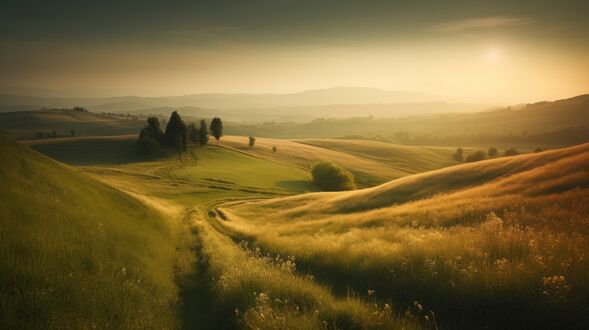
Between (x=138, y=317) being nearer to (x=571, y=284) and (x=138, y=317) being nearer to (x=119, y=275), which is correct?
(x=119, y=275)

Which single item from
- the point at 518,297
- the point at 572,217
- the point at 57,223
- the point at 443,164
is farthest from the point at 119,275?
the point at 443,164

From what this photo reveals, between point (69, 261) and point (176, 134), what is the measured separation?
114 metres

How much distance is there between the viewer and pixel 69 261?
8672 mm

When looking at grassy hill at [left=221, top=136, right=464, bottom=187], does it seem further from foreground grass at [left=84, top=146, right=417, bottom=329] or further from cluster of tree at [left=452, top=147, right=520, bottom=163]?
foreground grass at [left=84, top=146, right=417, bottom=329]

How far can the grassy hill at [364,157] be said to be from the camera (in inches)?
4919

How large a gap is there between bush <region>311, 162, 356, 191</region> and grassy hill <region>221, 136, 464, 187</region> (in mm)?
12232

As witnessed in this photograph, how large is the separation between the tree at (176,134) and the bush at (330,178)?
50970 millimetres

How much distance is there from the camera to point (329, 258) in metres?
12.2

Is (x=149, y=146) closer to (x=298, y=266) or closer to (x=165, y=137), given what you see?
(x=165, y=137)

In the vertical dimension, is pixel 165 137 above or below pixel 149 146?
above

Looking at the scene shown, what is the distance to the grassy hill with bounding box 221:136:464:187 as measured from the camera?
125 m


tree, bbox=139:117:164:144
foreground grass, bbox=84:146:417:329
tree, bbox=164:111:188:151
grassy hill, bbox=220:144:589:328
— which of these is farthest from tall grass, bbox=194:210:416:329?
tree, bbox=139:117:164:144

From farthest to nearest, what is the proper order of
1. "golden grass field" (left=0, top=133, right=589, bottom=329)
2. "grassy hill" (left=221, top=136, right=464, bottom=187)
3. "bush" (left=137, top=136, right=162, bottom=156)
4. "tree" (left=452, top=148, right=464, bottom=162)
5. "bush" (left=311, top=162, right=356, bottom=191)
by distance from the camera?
1. "tree" (left=452, top=148, right=464, bottom=162)
2. "grassy hill" (left=221, top=136, right=464, bottom=187)
3. "bush" (left=137, top=136, right=162, bottom=156)
4. "bush" (left=311, top=162, right=356, bottom=191)
5. "golden grass field" (left=0, top=133, right=589, bottom=329)

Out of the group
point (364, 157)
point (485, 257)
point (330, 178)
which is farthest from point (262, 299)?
point (364, 157)
